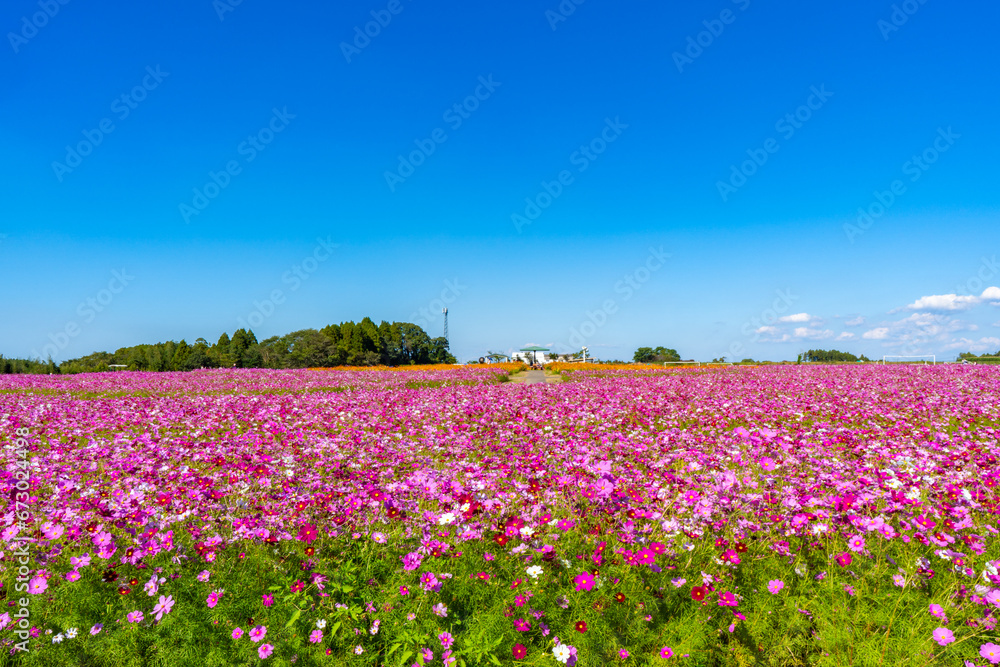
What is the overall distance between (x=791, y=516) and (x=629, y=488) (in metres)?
1.32

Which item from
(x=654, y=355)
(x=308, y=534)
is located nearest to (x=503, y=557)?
(x=308, y=534)

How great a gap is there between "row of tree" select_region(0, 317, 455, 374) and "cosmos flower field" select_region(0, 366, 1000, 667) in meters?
69.1

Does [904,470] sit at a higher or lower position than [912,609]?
higher

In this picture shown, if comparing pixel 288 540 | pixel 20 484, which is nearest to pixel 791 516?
pixel 288 540

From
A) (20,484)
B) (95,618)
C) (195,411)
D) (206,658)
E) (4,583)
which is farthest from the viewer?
(195,411)

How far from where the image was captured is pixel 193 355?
66062 mm

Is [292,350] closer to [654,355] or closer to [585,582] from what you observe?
[654,355]

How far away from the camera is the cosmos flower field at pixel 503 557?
301 centimetres

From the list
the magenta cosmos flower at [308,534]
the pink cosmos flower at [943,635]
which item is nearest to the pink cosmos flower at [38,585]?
the magenta cosmos flower at [308,534]

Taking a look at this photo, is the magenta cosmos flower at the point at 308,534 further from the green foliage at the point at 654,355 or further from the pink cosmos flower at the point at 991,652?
the green foliage at the point at 654,355

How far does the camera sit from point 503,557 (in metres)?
3.94

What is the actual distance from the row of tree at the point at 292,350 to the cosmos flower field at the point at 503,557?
227 ft

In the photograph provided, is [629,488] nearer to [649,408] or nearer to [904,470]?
[904,470]

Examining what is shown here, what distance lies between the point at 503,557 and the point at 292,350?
7843cm
